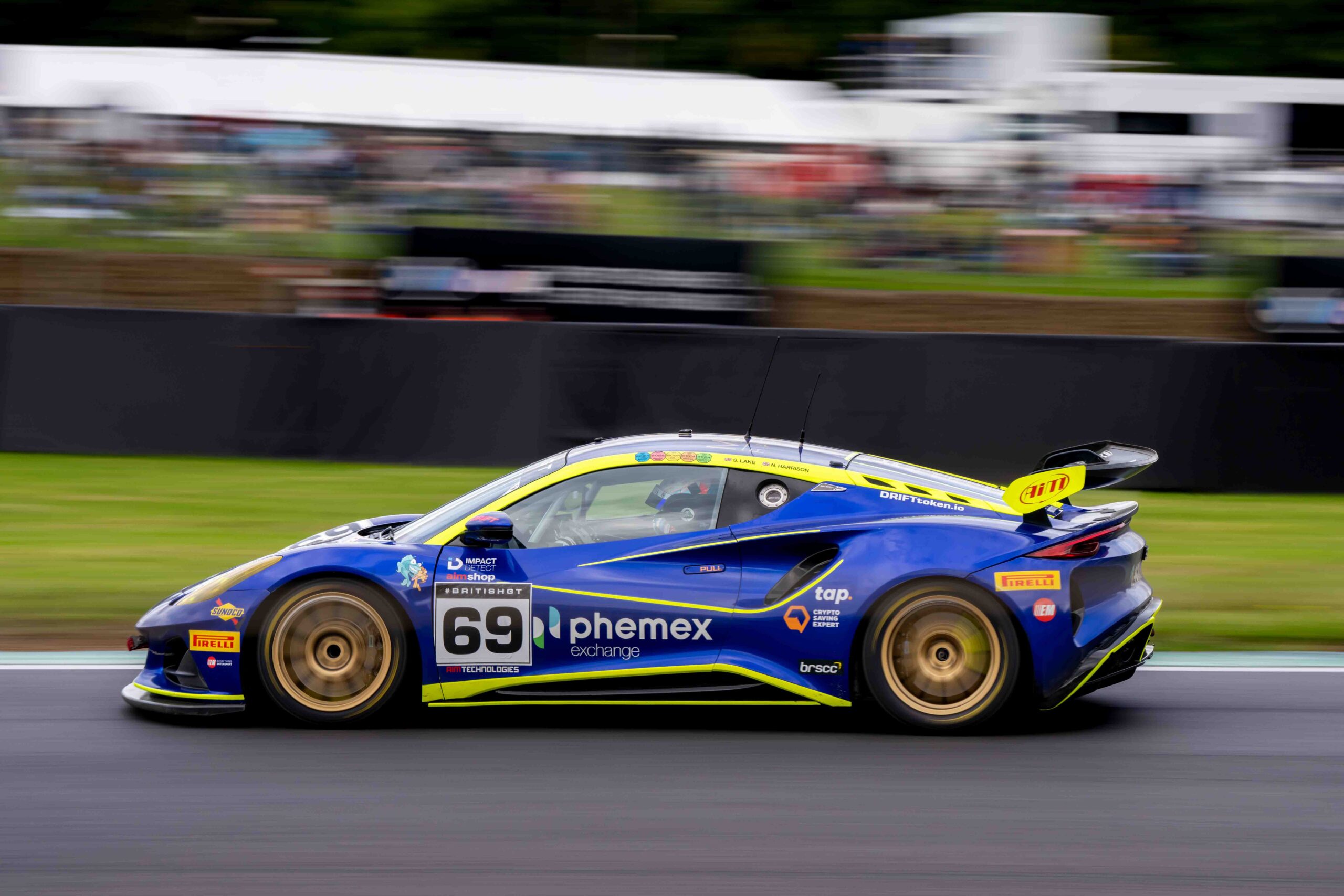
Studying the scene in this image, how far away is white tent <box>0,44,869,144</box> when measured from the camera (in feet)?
48.6

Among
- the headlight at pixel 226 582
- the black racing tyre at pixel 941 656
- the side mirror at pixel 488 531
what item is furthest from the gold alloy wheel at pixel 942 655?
the headlight at pixel 226 582

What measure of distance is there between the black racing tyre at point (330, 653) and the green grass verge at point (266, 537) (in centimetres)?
216

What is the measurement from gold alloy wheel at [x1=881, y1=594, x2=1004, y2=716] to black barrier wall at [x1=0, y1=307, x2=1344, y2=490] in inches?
211

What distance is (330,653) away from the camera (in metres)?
5.31

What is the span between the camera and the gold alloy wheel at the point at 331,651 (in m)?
5.27

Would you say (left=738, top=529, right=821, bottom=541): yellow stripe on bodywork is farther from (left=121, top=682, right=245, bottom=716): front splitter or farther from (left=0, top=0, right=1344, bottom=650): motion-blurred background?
(left=0, top=0, right=1344, bottom=650): motion-blurred background

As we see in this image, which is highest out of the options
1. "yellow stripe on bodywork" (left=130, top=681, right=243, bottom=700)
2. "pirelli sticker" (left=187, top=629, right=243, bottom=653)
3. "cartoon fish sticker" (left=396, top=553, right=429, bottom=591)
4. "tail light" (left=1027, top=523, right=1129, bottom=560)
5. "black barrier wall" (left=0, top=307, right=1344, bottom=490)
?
"black barrier wall" (left=0, top=307, right=1344, bottom=490)

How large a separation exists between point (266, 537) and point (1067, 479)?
562 centimetres

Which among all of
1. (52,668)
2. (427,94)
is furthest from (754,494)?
→ (427,94)

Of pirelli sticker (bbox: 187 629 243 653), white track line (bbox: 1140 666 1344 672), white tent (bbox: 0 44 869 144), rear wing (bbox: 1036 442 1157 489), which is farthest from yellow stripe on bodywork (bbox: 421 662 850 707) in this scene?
white tent (bbox: 0 44 869 144)

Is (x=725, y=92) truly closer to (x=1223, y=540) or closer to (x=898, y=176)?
(x=898, y=176)

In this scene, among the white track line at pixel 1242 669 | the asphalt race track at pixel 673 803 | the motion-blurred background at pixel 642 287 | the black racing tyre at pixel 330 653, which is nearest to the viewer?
the asphalt race track at pixel 673 803

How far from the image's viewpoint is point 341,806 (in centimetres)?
452

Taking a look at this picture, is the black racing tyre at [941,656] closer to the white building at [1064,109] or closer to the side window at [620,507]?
the side window at [620,507]
